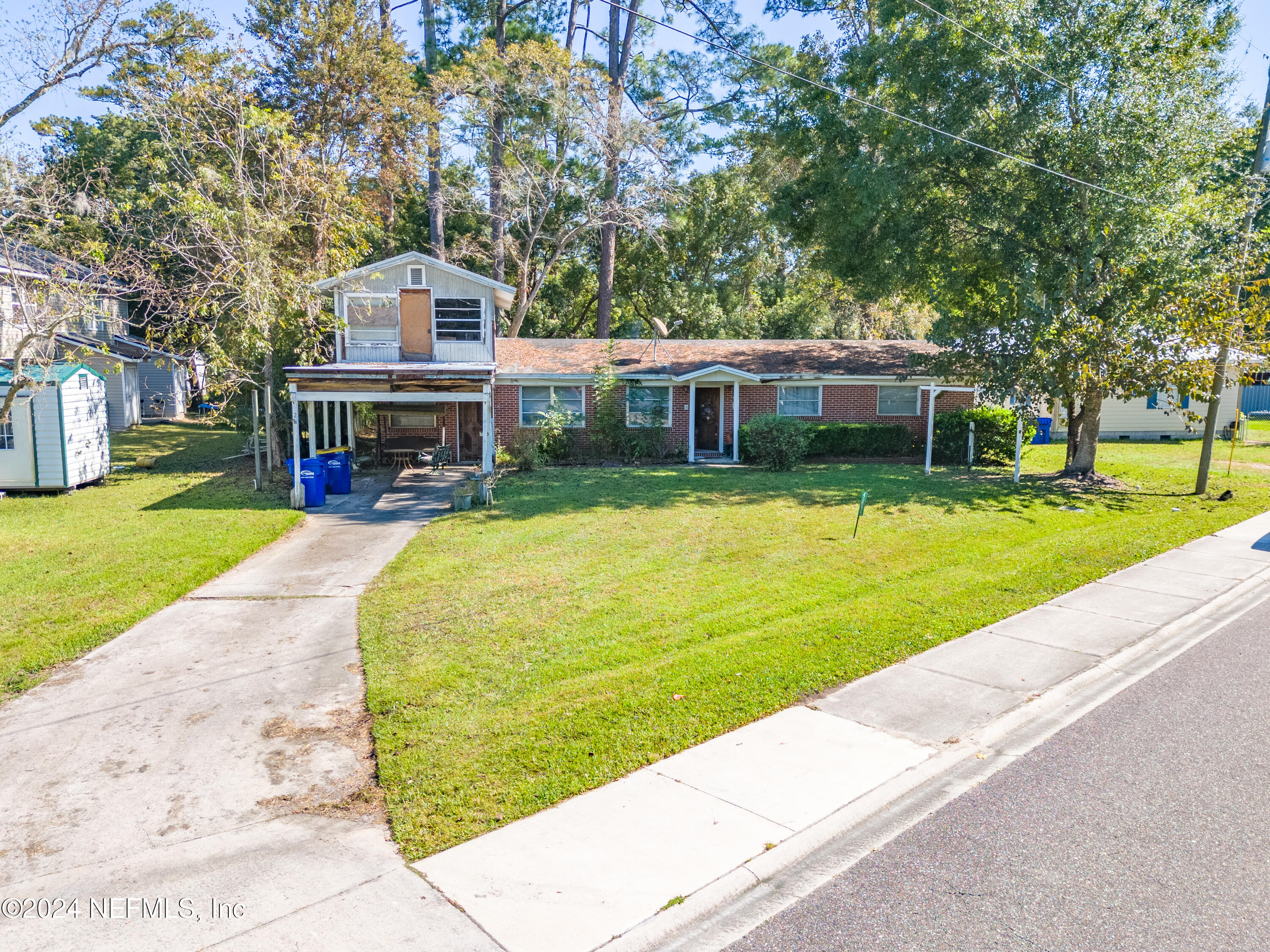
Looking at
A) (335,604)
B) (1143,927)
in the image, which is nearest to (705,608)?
(335,604)

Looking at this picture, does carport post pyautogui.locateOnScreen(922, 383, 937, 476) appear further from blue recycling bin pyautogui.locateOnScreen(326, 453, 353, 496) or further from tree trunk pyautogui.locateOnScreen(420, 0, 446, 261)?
tree trunk pyautogui.locateOnScreen(420, 0, 446, 261)

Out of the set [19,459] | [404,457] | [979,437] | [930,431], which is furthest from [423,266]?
[979,437]

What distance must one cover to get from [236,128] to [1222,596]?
22.6 metres

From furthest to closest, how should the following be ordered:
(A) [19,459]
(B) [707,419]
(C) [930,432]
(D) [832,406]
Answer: (B) [707,419] < (D) [832,406] < (C) [930,432] < (A) [19,459]

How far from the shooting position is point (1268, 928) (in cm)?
384

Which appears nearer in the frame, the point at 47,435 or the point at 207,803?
the point at 207,803

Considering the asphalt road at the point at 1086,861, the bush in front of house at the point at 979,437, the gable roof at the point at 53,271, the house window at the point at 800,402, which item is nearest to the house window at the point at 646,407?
the house window at the point at 800,402

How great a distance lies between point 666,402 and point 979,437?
30.4ft

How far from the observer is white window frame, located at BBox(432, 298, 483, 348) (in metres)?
21.6

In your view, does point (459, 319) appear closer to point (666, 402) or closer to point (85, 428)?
point (666, 402)

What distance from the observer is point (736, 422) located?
2362 centimetres

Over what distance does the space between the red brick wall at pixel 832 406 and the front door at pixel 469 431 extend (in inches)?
238

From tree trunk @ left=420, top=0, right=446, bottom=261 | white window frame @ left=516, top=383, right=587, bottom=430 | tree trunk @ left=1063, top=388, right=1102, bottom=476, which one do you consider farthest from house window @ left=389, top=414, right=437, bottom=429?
tree trunk @ left=1063, top=388, right=1102, bottom=476

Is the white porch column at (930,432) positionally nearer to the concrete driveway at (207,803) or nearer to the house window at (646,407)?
the house window at (646,407)
